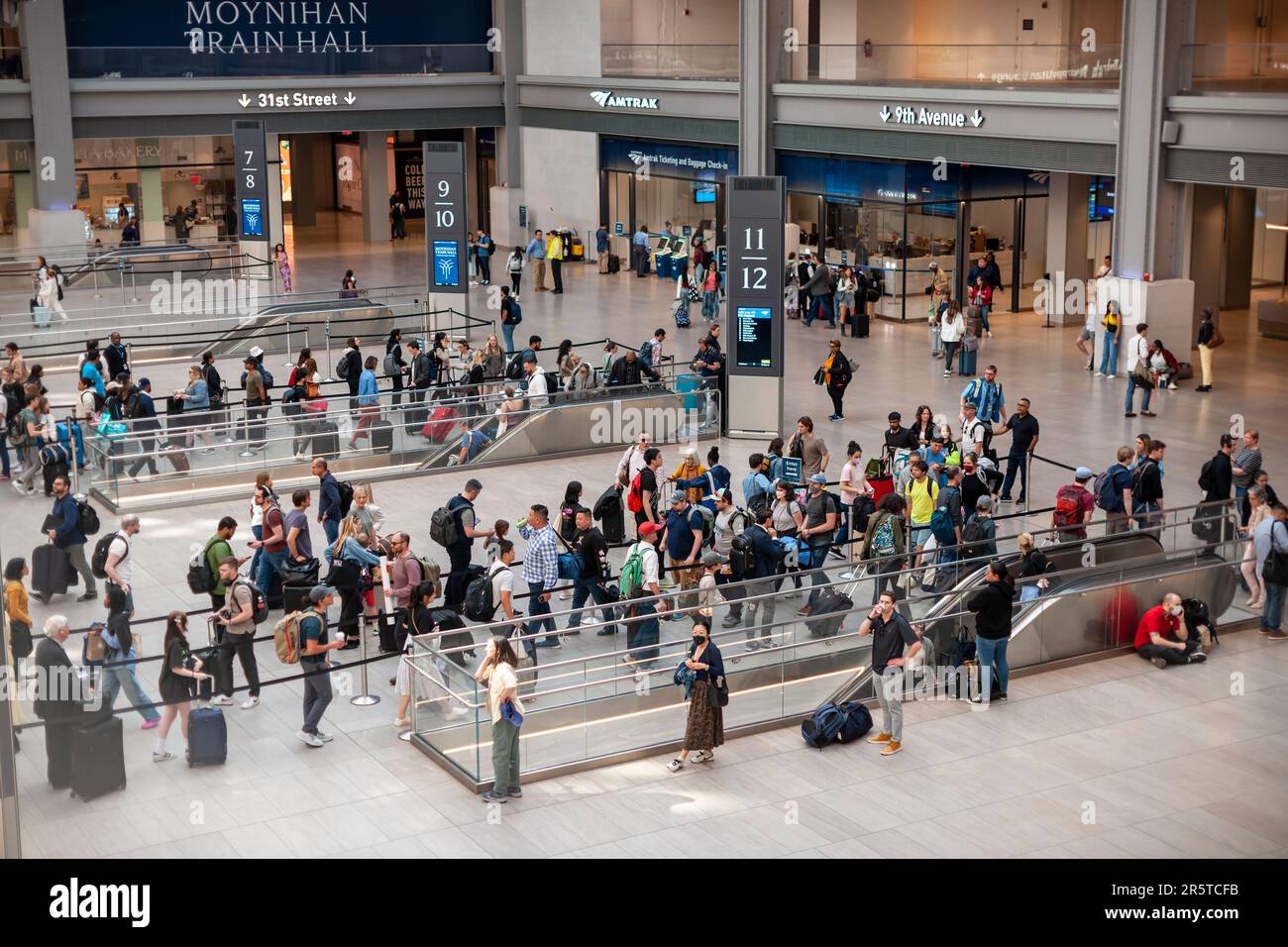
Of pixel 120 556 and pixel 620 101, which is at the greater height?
pixel 620 101

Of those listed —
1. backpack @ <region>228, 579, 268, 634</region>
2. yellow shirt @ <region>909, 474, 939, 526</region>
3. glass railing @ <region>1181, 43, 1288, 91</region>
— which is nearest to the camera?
backpack @ <region>228, 579, 268, 634</region>

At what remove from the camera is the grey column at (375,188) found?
4775 centimetres

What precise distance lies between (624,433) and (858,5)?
18.8 m

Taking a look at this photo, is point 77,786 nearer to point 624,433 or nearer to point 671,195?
point 624,433

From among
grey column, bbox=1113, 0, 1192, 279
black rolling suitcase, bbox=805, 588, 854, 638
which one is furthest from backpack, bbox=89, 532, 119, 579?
grey column, bbox=1113, 0, 1192, 279

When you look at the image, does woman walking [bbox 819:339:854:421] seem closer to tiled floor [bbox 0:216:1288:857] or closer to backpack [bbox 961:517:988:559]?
backpack [bbox 961:517:988:559]

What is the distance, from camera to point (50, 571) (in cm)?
1550

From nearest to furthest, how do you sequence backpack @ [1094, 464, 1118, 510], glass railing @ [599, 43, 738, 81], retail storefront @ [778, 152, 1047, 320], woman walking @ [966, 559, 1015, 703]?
1. woman walking @ [966, 559, 1015, 703]
2. backpack @ [1094, 464, 1118, 510]
3. retail storefront @ [778, 152, 1047, 320]
4. glass railing @ [599, 43, 738, 81]

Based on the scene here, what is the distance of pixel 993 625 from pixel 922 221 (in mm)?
21513

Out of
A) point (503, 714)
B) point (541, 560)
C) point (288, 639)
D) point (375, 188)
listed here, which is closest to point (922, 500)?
point (541, 560)

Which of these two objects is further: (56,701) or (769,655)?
→ (769,655)

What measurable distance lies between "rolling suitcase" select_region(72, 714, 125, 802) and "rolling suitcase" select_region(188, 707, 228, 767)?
0.60 meters

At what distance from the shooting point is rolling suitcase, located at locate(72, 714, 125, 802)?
1143 centimetres

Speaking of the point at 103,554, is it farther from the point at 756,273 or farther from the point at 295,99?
the point at 295,99
